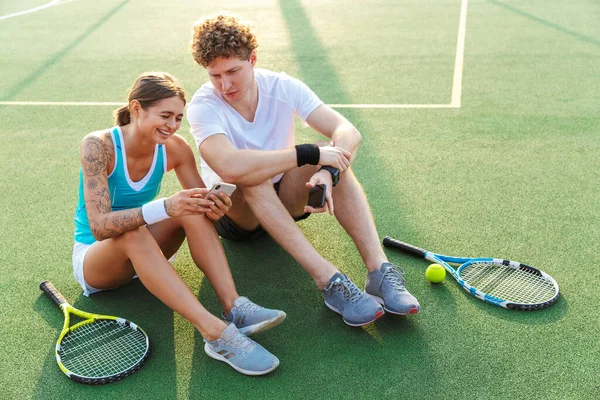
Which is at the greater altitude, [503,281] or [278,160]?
[278,160]

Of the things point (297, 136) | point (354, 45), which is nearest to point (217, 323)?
point (297, 136)

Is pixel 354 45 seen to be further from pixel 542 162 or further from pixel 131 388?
pixel 131 388

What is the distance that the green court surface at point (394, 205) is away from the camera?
346cm

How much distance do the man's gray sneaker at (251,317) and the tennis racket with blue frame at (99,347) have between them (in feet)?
1.55

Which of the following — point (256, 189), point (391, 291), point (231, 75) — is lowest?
point (391, 291)

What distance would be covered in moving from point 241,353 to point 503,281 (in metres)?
1.58

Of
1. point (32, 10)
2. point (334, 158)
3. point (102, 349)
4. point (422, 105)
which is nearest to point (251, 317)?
point (102, 349)

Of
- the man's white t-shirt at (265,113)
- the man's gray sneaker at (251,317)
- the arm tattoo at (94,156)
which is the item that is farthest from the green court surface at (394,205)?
the arm tattoo at (94,156)

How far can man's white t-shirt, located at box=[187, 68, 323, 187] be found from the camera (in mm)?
4164

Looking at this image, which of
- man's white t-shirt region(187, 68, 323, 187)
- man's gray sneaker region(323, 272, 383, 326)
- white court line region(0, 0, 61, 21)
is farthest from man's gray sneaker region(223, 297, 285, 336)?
white court line region(0, 0, 61, 21)

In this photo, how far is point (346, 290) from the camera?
378 centimetres

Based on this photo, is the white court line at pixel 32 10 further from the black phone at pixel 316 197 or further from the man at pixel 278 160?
the black phone at pixel 316 197

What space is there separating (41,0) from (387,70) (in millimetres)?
8705

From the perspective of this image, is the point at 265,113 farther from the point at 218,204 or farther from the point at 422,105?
the point at 422,105
